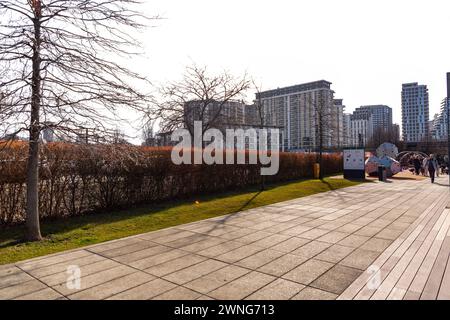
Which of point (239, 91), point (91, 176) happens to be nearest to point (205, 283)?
point (91, 176)

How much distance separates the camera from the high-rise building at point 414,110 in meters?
101

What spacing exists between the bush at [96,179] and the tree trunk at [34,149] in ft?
1.79

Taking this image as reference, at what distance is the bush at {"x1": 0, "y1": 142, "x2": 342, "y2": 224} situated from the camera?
23.5 feet

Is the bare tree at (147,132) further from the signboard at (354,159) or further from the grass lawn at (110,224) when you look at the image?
the signboard at (354,159)

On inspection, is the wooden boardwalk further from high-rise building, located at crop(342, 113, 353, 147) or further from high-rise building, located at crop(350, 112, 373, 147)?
high-rise building, located at crop(350, 112, 373, 147)

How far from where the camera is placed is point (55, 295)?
3881mm

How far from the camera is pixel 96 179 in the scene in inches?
360

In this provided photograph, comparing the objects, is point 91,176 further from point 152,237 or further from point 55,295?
point 55,295

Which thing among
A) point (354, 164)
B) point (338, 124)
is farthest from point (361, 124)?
point (354, 164)

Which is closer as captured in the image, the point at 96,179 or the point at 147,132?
the point at 96,179

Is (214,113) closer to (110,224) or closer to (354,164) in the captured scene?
(354,164)

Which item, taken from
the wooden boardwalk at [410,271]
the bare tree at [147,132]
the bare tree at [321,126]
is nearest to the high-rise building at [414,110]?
the bare tree at [321,126]

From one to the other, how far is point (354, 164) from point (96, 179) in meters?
20.4
